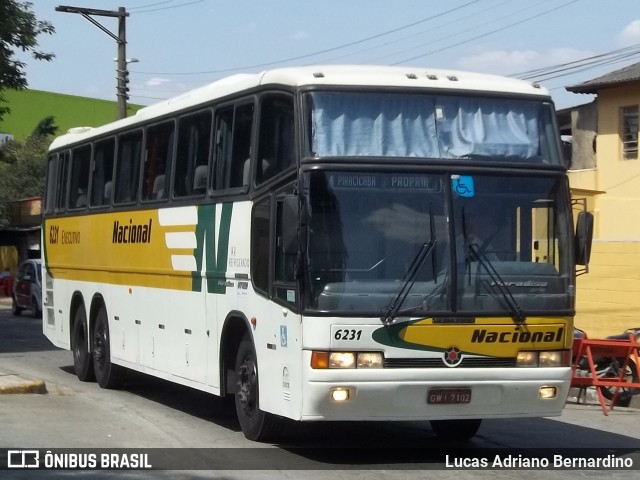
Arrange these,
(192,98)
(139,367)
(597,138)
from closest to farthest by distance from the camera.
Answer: (192,98) < (139,367) < (597,138)

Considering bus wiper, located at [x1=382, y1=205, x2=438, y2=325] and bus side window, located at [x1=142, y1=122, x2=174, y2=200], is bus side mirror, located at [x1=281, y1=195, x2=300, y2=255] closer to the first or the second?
bus wiper, located at [x1=382, y1=205, x2=438, y2=325]

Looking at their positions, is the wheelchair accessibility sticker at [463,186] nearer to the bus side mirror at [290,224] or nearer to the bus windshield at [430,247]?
the bus windshield at [430,247]

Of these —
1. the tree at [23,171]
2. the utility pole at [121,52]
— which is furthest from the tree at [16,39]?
the tree at [23,171]

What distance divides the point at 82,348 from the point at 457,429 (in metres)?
7.31

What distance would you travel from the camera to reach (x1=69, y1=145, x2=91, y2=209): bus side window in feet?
55.5

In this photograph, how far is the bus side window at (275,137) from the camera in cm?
1003

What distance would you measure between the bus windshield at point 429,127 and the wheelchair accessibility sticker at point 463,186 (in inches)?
7.8

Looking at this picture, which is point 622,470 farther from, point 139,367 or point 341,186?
point 139,367

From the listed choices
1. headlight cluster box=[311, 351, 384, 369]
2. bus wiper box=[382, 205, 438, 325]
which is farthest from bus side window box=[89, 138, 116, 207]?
bus wiper box=[382, 205, 438, 325]

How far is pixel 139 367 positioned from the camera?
14.3 metres

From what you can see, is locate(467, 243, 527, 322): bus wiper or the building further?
the building

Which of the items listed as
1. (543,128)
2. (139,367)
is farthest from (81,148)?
(543,128)

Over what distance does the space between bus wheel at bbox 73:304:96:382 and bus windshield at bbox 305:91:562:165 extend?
799cm

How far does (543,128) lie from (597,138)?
25.8m
